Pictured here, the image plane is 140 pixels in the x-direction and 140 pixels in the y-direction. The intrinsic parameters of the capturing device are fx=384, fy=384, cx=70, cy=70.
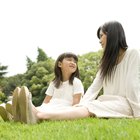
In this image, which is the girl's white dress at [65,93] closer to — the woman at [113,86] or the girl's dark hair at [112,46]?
the woman at [113,86]

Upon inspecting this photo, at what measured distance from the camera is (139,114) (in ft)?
14.0

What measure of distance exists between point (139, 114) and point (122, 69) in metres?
0.57

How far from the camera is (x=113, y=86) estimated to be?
4.51m

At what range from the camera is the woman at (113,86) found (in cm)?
419

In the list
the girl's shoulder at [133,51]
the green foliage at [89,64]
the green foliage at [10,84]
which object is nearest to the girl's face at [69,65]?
the girl's shoulder at [133,51]

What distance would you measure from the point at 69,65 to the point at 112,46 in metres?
1.47

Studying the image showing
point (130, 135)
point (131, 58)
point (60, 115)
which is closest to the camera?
point (130, 135)

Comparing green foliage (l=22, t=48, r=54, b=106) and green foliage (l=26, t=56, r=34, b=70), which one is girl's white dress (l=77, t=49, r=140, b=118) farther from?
green foliage (l=26, t=56, r=34, b=70)

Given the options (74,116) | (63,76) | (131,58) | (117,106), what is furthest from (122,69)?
(63,76)

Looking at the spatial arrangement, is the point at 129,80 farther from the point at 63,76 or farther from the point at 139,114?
the point at 63,76

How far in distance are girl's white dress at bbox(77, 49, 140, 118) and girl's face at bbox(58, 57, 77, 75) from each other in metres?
1.37

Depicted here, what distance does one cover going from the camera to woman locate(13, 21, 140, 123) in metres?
4.19

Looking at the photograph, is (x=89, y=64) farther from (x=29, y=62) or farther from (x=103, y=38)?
(x=103, y=38)

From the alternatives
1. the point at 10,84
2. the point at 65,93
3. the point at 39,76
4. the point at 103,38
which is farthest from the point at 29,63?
the point at 103,38
